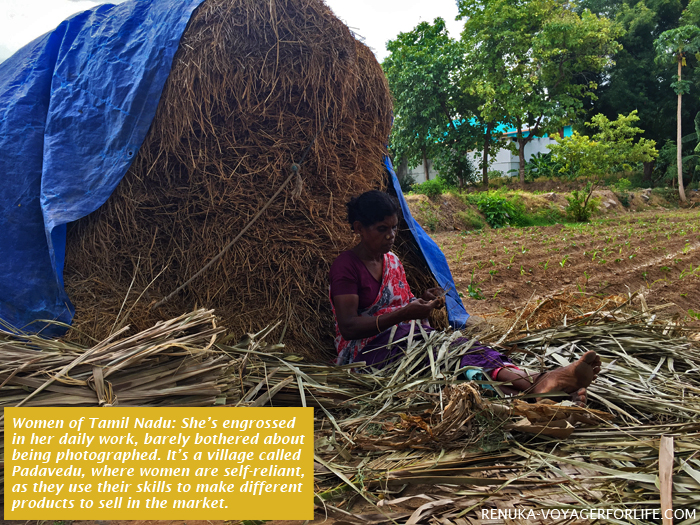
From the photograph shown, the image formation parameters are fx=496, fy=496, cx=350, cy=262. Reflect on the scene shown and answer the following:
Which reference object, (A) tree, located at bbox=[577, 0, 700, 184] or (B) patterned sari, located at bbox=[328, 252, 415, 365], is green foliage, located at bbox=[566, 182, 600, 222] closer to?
(A) tree, located at bbox=[577, 0, 700, 184]

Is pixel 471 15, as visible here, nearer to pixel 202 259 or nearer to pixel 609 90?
pixel 609 90

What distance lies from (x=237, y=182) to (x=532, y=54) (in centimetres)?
1923

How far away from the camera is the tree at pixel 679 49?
1925 cm

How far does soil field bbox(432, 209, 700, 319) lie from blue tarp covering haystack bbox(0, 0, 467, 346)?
2294mm

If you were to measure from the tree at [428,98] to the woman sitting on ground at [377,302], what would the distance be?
17.4 metres

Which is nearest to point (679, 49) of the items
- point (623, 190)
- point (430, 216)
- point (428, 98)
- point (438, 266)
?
point (623, 190)

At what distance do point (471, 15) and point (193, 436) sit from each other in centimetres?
2170

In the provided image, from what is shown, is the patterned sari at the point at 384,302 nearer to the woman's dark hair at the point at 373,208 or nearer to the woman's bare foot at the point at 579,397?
the woman's dark hair at the point at 373,208

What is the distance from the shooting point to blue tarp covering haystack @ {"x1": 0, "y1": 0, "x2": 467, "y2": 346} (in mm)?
2670

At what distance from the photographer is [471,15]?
1997cm

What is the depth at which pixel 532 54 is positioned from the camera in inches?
744

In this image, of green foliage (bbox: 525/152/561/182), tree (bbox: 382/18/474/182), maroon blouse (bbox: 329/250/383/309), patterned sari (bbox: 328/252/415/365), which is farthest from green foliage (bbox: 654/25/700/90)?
maroon blouse (bbox: 329/250/383/309)

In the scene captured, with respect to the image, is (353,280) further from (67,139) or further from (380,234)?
(67,139)

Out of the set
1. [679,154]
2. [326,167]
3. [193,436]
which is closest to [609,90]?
[679,154]
